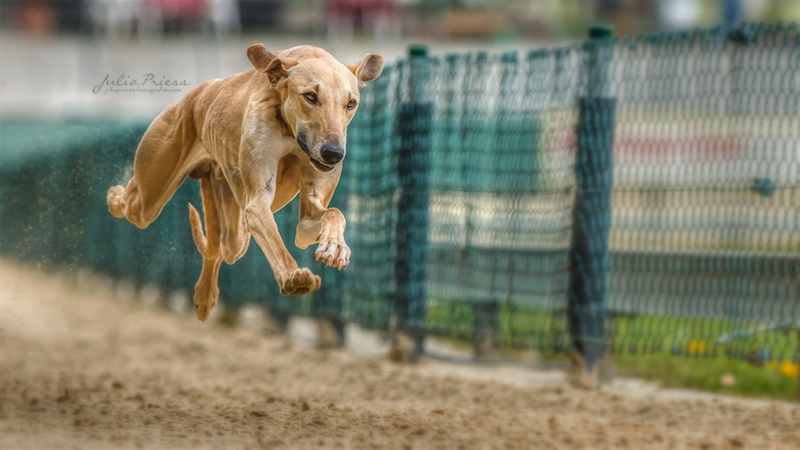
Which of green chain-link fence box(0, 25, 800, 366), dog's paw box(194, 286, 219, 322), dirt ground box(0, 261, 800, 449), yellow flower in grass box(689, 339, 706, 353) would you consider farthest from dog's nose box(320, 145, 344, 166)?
yellow flower in grass box(689, 339, 706, 353)

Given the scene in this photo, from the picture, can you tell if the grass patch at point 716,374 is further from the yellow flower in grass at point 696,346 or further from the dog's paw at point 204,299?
the dog's paw at point 204,299

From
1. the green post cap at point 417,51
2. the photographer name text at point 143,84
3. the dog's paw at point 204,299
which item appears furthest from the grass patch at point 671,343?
the photographer name text at point 143,84

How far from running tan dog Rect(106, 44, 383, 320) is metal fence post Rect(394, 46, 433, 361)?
296 centimetres

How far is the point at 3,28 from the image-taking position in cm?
467

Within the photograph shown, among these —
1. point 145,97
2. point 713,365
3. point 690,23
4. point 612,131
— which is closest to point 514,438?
point 145,97

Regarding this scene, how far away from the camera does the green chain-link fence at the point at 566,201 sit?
5.03 meters

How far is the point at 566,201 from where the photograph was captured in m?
5.73

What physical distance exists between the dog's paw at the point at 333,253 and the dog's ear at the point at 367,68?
511mm

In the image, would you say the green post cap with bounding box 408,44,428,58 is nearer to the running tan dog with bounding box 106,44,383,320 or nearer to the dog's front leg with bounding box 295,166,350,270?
the running tan dog with bounding box 106,44,383,320

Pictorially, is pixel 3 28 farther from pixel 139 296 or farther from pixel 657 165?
pixel 657 165

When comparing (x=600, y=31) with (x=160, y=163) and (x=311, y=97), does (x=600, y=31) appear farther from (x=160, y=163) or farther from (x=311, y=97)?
(x=311, y=97)

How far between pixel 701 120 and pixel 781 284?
1101 millimetres

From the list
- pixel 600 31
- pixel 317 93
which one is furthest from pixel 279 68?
pixel 600 31

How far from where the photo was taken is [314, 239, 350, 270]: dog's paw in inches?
89.2
